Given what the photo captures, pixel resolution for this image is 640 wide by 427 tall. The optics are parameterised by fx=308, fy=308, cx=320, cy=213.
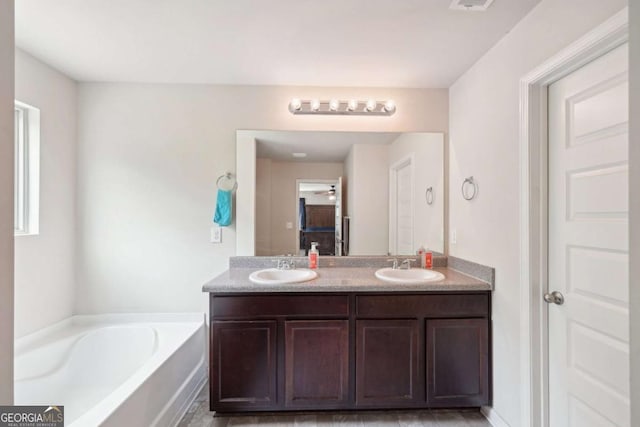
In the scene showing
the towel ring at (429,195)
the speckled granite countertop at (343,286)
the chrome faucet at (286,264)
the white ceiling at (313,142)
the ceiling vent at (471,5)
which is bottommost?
the speckled granite countertop at (343,286)

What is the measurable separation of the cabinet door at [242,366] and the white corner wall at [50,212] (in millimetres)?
1295

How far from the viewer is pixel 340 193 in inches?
99.9

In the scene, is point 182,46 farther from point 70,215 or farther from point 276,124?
point 70,215

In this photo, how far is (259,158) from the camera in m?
2.48

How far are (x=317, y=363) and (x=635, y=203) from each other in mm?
1707

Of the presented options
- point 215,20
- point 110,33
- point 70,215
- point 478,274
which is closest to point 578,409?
point 478,274

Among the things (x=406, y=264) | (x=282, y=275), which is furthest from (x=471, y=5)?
(x=282, y=275)

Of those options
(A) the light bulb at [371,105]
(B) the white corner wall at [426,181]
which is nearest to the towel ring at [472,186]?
(B) the white corner wall at [426,181]

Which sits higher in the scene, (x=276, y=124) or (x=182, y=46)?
(x=182, y=46)

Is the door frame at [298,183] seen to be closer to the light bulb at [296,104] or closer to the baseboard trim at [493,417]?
the light bulb at [296,104]

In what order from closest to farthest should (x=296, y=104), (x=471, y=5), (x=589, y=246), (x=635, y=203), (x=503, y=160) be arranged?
(x=635, y=203) → (x=589, y=246) → (x=471, y=5) → (x=503, y=160) → (x=296, y=104)

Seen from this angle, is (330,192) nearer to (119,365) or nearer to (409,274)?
(409,274)

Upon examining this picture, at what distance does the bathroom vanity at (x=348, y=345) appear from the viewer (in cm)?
189

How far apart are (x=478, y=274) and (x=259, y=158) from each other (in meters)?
1.81
